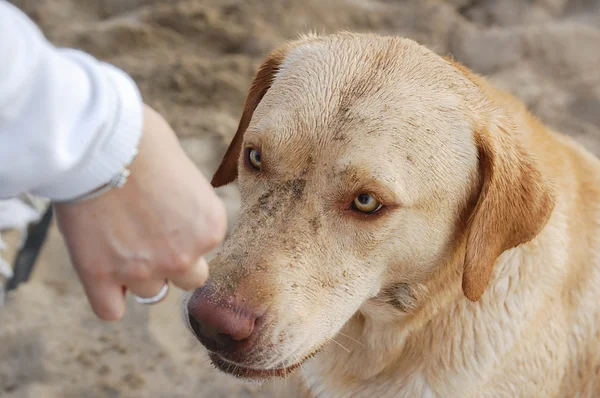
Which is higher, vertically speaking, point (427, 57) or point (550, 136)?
point (427, 57)

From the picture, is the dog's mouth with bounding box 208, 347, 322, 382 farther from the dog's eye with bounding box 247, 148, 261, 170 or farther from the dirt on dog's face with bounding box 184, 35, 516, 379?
the dog's eye with bounding box 247, 148, 261, 170

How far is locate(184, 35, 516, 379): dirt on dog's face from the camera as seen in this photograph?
1.73 m

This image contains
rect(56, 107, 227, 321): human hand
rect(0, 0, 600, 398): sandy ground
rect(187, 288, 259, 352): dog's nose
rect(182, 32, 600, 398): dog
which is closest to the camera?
rect(56, 107, 227, 321): human hand

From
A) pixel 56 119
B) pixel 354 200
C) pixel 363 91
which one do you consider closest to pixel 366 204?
pixel 354 200

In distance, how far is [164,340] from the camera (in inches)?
124

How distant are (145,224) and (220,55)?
3.93 meters

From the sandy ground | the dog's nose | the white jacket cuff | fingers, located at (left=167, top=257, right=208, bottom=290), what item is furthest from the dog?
the sandy ground

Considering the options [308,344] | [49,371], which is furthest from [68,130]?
[49,371]

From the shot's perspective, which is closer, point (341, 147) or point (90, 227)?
point (90, 227)

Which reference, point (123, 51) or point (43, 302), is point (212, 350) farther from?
point (123, 51)

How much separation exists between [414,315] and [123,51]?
348cm

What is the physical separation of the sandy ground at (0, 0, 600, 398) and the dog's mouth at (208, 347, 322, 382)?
130 cm

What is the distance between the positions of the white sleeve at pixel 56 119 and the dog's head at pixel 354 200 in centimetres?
76

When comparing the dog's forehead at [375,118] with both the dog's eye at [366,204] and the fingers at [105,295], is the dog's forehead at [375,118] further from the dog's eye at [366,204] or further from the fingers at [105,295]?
the fingers at [105,295]
